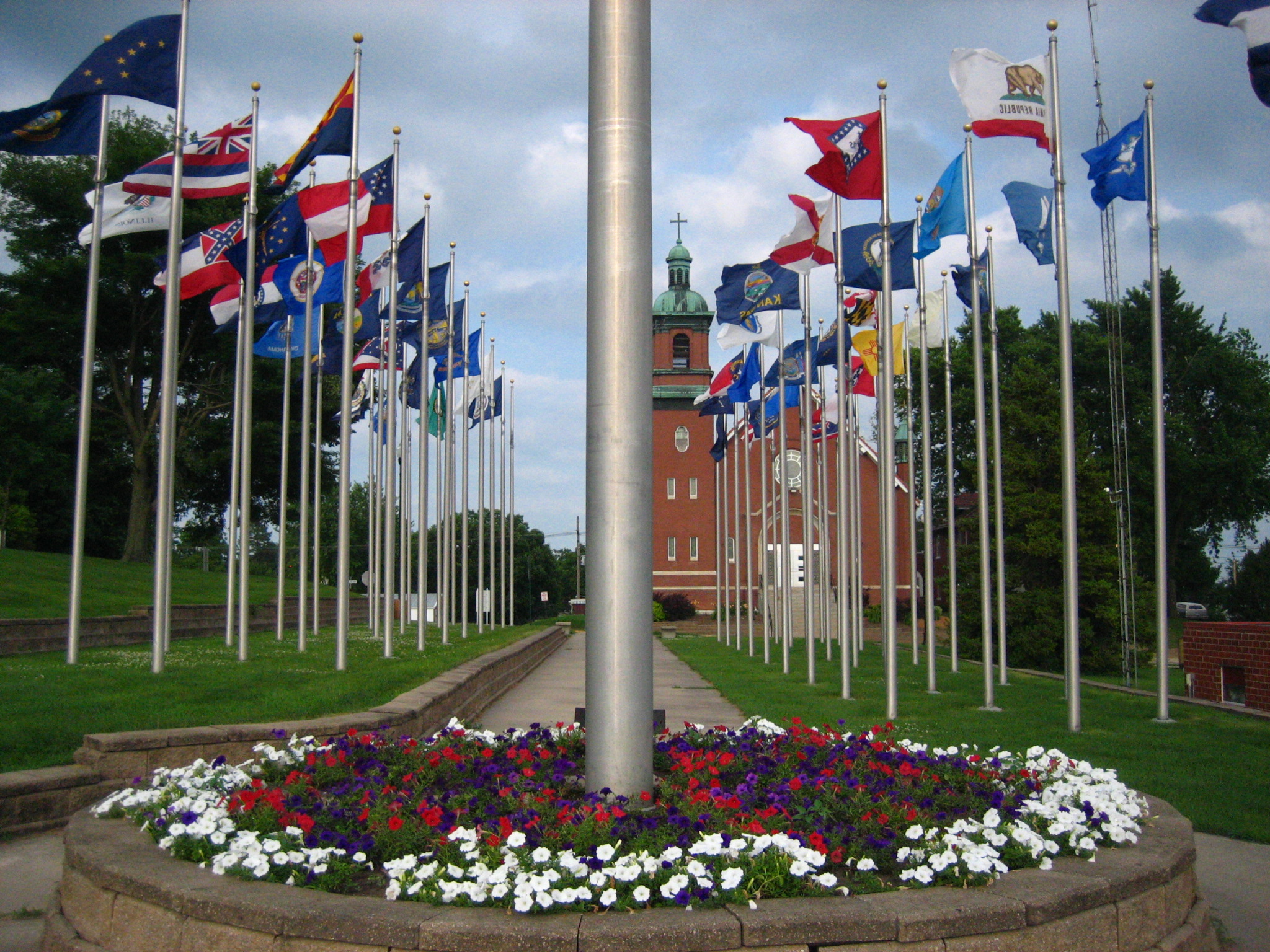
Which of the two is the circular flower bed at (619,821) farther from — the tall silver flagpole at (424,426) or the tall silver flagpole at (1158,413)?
the tall silver flagpole at (424,426)

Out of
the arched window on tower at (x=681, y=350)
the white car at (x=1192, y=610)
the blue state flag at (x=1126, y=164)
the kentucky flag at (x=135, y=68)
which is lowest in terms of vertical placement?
the white car at (x=1192, y=610)

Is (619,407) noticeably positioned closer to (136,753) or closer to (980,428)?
(136,753)

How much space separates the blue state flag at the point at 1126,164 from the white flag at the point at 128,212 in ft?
42.4

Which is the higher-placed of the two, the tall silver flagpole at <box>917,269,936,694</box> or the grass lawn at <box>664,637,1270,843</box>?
the tall silver flagpole at <box>917,269,936,694</box>

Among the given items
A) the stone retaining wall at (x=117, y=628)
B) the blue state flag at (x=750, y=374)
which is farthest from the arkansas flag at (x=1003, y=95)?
the stone retaining wall at (x=117, y=628)

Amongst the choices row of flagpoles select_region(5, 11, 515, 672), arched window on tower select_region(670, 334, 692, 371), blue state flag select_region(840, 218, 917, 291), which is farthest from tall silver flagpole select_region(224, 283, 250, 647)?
arched window on tower select_region(670, 334, 692, 371)

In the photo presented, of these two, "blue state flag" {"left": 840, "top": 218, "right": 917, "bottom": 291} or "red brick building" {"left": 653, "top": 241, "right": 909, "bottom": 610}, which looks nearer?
"blue state flag" {"left": 840, "top": 218, "right": 917, "bottom": 291}

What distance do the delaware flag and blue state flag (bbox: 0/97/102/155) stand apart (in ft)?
8.30

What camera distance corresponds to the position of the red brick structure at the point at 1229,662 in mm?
16578

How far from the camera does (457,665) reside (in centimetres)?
1741

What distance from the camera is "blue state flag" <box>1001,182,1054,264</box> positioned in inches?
604

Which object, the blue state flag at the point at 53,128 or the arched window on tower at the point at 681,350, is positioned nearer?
the blue state flag at the point at 53,128

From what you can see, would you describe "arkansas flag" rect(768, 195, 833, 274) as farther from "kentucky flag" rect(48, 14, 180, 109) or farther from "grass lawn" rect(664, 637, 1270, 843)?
"kentucky flag" rect(48, 14, 180, 109)

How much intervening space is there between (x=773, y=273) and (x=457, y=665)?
932 cm
